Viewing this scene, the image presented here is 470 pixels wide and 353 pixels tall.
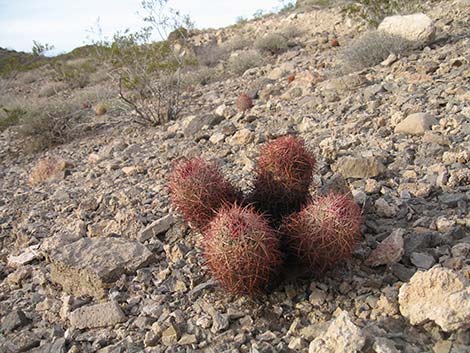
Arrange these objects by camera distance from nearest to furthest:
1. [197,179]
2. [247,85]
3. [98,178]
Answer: [197,179] → [98,178] → [247,85]

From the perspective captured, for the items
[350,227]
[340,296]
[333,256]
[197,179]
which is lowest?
[340,296]

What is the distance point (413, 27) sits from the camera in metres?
7.89

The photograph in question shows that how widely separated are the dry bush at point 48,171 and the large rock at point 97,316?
382 centimetres

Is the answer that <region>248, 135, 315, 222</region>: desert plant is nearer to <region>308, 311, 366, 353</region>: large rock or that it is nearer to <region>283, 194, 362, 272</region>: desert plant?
<region>283, 194, 362, 272</region>: desert plant

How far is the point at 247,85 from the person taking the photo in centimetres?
910

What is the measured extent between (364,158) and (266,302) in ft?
6.68

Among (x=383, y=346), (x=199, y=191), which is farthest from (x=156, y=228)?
(x=383, y=346)

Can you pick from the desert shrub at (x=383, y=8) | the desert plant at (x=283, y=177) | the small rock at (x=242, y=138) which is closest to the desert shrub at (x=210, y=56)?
the desert shrub at (x=383, y=8)

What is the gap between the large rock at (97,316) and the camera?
2826 millimetres

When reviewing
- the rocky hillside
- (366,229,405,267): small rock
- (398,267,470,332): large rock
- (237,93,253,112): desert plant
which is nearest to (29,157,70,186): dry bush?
the rocky hillside

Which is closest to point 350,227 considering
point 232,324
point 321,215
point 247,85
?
point 321,215

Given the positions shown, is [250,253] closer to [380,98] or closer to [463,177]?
[463,177]

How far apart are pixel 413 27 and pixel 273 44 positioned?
5526 mm

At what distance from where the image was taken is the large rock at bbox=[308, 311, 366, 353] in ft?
6.77
